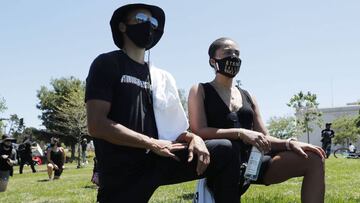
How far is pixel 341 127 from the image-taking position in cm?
8338

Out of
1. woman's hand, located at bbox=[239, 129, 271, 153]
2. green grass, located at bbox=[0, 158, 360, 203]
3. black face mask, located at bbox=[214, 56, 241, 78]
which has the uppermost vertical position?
black face mask, located at bbox=[214, 56, 241, 78]

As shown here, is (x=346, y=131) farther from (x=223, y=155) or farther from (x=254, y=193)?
(x=223, y=155)

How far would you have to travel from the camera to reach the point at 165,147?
3.13 meters

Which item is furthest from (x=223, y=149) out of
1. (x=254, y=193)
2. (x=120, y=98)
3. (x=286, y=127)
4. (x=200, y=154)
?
(x=286, y=127)

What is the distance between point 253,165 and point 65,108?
58.4 meters

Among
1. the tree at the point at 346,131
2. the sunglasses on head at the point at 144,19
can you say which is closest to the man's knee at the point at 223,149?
the sunglasses on head at the point at 144,19

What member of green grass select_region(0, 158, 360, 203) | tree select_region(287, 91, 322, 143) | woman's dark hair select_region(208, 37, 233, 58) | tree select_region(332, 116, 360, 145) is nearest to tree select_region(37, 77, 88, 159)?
tree select_region(287, 91, 322, 143)

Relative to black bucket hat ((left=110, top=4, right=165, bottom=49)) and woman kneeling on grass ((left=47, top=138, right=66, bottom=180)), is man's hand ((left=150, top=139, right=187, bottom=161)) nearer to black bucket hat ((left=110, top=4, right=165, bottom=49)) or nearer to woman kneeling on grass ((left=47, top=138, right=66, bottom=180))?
black bucket hat ((left=110, top=4, right=165, bottom=49))

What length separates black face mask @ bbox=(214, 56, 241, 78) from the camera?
410 cm

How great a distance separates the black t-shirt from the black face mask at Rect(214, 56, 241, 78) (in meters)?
0.99

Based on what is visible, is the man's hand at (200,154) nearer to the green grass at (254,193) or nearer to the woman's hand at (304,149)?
the woman's hand at (304,149)

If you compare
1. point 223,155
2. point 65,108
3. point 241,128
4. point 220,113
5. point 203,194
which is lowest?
point 203,194

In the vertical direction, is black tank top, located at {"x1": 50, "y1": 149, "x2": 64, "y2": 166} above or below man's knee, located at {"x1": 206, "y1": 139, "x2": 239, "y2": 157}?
below

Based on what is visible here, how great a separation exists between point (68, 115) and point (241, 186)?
179ft
